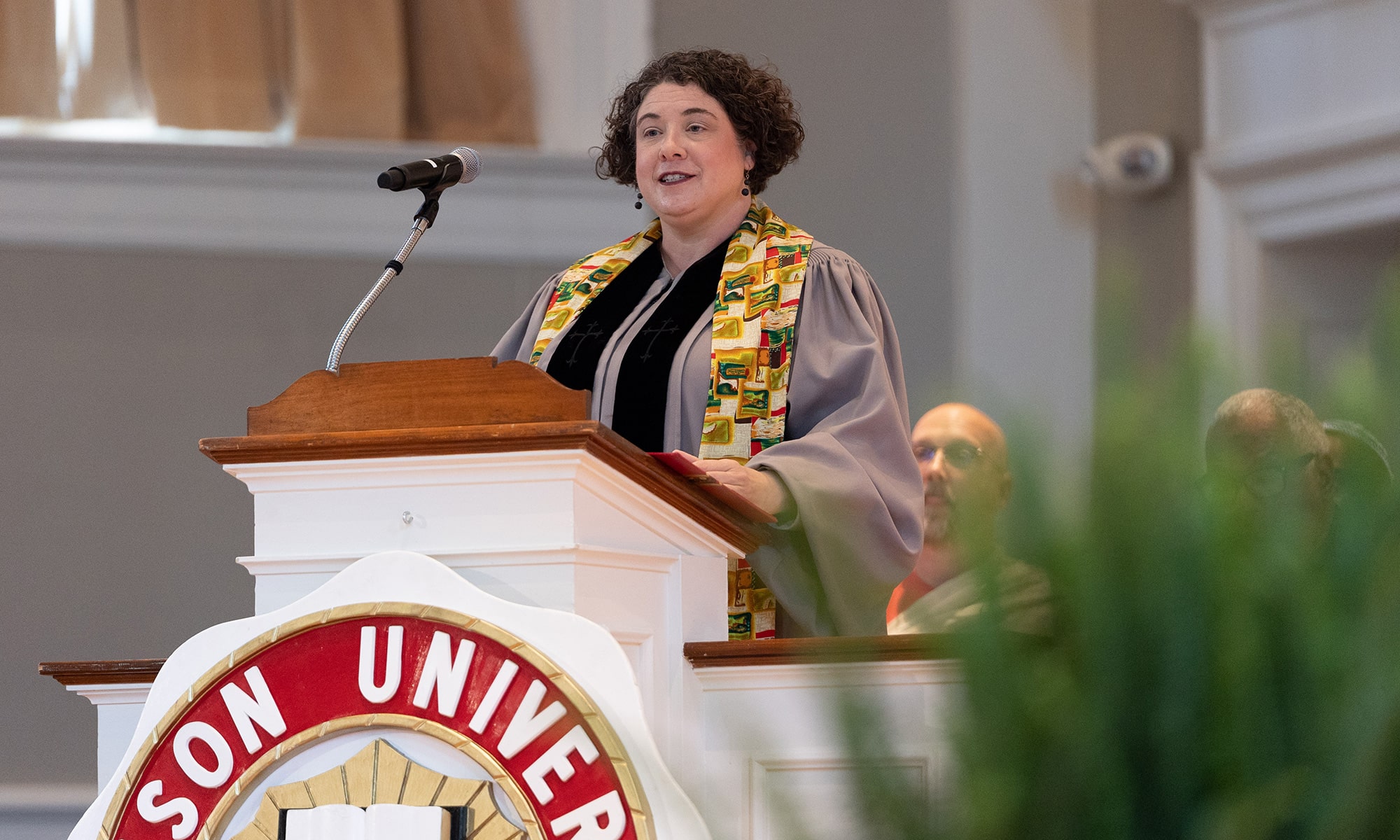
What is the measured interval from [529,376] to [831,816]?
3.20ft

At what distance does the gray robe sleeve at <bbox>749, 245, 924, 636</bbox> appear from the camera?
1.95 m

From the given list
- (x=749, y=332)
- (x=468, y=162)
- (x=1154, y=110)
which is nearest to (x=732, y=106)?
(x=749, y=332)

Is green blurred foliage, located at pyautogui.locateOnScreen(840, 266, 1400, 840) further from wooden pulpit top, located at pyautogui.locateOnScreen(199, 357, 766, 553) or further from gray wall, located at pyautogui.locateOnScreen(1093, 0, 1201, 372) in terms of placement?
gray wall, located at pyautogui.locateOnScreen(1093, 0, 1201, 372)

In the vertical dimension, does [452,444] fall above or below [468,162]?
below

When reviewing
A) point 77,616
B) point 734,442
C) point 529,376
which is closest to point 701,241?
point 734,442

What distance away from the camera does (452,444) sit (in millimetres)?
1432

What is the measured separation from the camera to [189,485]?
4.44 metres

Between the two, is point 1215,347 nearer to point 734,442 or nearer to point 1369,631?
point 1369,631

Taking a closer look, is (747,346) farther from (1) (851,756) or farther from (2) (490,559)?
(1) (851,756)

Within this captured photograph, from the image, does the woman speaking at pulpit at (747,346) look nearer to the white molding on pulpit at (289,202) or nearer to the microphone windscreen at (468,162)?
the microphone windscreen at (468,162)

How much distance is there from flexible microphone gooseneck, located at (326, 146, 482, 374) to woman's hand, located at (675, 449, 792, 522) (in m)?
0.38

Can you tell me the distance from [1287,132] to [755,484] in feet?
11.0

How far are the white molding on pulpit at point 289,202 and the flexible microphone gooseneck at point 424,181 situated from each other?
2.51 m

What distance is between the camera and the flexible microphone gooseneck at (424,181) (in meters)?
1.81
